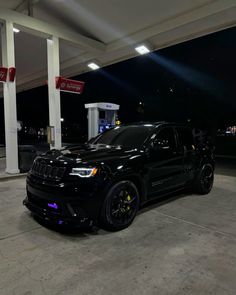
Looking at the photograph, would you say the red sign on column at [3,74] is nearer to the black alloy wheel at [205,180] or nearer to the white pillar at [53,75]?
the white pillar at [53,75]

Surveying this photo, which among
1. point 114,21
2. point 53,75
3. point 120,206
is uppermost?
point 114,21

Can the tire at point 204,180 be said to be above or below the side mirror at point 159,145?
below

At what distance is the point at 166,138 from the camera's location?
482 centimetres

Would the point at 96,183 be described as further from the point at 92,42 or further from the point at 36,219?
the point at 92,42

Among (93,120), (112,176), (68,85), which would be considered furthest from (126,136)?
(93,120)

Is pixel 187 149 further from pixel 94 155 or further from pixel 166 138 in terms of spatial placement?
pixel 94 155

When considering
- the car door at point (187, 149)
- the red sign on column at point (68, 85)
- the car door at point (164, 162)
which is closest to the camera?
the car door at point (164, 162)

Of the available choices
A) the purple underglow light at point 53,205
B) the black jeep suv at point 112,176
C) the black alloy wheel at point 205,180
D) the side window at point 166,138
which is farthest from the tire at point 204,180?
the purple underglow light at point 53,205

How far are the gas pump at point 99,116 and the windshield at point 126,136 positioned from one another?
17.8 feet

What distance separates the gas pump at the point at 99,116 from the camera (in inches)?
420

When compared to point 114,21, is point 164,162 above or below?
below

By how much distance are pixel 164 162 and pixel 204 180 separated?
171 centimetres

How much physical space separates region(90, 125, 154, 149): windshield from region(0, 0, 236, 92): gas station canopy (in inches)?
187

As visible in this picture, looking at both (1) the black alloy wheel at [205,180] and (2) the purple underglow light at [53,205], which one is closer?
(2) the purple underglow light at [53,205]
